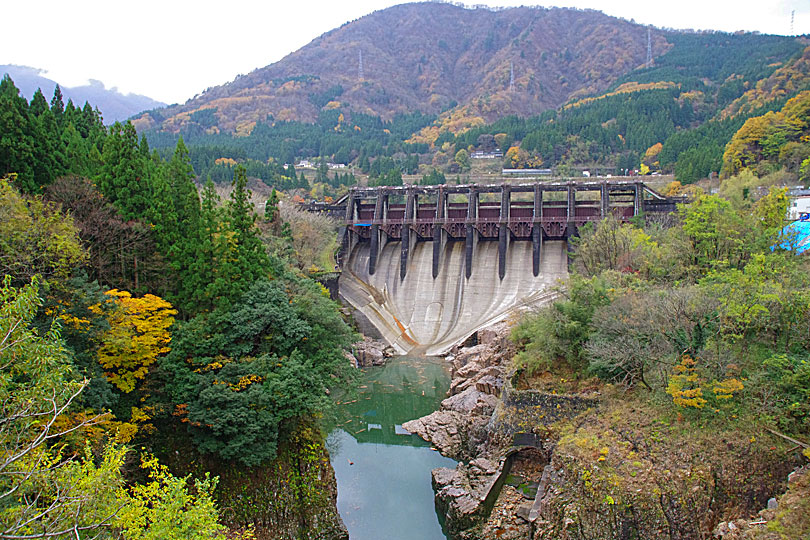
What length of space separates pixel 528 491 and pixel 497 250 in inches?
1124

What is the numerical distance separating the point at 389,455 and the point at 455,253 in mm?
23647

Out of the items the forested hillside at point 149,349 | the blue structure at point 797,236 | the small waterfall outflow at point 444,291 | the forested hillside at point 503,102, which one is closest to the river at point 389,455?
the forested hillside at point 149,349

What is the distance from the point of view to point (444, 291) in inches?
1785

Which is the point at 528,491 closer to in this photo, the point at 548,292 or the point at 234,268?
the point at 234,268

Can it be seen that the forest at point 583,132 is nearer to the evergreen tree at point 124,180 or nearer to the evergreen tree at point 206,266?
the evergreen tree at point 124,180

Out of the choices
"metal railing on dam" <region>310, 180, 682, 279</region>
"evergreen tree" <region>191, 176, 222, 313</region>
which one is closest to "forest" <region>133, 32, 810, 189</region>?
"metal railing on dam" <region>310, 180, 682, 279</region>

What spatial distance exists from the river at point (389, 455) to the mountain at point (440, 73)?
97.0 meters

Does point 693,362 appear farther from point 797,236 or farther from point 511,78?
point 511,78

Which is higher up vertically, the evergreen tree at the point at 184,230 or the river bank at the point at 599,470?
the evergreen tree at the point at 184,230

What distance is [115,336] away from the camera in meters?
16.4

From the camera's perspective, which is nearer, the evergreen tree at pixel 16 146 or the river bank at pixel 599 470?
the river bank at pixel 599 470

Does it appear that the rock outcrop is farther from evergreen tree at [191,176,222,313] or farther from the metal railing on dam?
evergreen tree at [191,176,222,313]

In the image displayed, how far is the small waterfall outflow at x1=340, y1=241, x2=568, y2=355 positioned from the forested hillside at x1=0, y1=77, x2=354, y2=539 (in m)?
20.6

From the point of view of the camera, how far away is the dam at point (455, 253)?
4328cm
